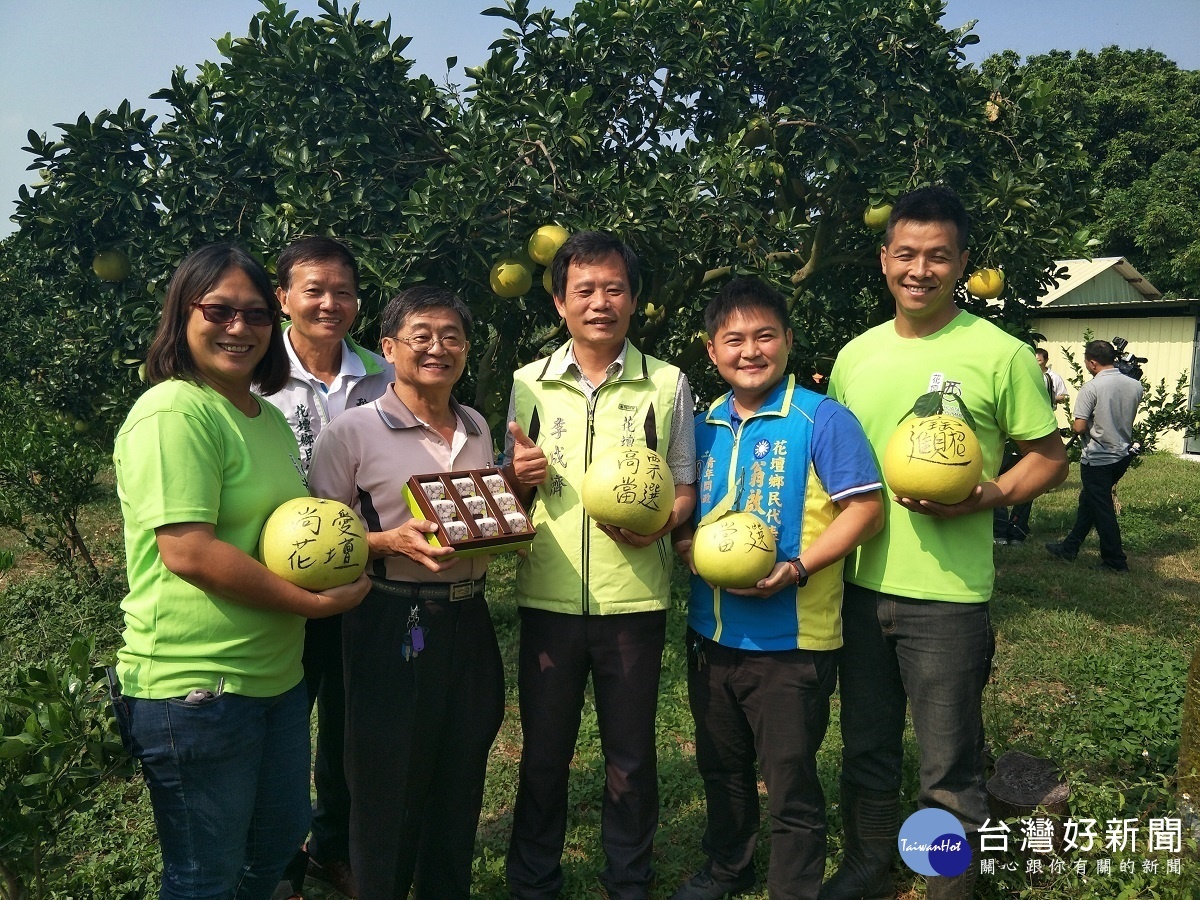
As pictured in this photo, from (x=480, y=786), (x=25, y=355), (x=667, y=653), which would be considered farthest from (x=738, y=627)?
(x=25, y=355)

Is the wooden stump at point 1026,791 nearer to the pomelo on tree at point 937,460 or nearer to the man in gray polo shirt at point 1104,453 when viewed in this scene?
the pomelo on tree at point 937,460

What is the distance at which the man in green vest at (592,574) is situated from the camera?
274 centimetres

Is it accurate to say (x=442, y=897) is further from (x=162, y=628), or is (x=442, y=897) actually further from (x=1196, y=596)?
(x=1196, y=596)

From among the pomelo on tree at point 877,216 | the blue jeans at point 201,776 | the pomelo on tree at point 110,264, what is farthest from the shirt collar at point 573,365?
the pomelo on tree at point 110,264

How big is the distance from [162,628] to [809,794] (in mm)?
1862

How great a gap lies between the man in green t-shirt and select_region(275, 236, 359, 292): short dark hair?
1.71m

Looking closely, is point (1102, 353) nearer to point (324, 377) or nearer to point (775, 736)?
point (775, 736)

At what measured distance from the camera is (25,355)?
1128 cm

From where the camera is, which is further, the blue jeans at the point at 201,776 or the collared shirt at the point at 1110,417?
the collared shirt at the point at 1110,417

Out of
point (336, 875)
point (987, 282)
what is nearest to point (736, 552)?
point (336, 875)

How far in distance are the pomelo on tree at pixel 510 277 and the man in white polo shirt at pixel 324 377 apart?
4.60ft

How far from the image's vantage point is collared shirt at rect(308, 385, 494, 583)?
8.29 ft

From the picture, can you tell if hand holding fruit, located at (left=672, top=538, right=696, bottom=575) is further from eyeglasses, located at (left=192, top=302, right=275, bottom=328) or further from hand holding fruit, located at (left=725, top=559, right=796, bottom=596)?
eyeglasses, located at (left=192, top=302, right=275, bottom=328)

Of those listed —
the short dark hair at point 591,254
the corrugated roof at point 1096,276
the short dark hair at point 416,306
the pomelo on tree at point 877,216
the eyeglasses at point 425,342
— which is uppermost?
the corrugated roof at point 1096,276
